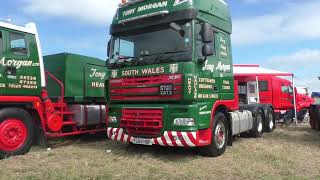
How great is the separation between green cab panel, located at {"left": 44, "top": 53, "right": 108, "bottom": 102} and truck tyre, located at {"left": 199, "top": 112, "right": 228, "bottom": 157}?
3.35 m

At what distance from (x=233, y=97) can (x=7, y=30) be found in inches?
220

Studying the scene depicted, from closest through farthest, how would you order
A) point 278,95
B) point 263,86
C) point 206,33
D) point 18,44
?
point 206,33 → point 18,44 → point 263,86 → point 278,95

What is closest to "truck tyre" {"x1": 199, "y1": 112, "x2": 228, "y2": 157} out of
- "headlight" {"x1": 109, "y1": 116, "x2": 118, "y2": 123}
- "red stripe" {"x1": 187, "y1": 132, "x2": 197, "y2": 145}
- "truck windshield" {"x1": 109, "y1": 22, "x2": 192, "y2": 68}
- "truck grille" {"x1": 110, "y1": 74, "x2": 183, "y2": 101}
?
"red stripe" {"x1": 187, "y1": 132, "x2": 197, "y2": 145}

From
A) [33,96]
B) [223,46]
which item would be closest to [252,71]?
[223,46]

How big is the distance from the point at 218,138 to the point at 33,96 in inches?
171

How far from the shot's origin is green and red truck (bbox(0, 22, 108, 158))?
8.79m

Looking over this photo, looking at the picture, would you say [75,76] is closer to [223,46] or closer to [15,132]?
[15,132]

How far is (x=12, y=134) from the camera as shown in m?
8.91

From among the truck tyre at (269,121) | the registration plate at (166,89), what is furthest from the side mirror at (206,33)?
the truck tyre at (269,121)

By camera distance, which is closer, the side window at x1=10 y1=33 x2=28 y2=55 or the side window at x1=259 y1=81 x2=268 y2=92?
the side window at x1=10 y1=33 x2=28 y2=55

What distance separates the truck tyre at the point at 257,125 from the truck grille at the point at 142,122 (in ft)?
18.0

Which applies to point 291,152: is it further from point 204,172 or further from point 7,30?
point 7,30

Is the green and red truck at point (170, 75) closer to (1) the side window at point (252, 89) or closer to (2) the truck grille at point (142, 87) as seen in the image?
(2) the truck grille at point (142, 87)

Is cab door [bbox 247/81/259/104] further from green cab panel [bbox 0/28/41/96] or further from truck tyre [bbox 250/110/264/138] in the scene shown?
green cab panel [bbox 0/28/41/96]
